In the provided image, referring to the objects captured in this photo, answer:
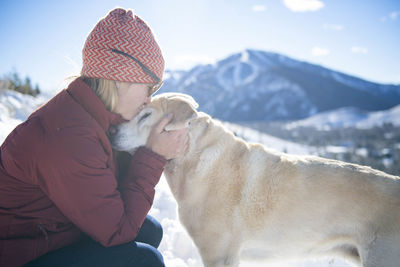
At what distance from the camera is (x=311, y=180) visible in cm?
254

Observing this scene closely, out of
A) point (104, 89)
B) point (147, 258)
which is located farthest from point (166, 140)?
point (147, 258)

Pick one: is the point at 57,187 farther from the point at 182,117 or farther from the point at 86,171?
the point at 182,117

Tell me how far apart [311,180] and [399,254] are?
900mm

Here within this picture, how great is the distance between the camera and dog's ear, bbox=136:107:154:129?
8.79ft

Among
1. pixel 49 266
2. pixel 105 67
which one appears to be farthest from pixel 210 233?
pixel 105 67

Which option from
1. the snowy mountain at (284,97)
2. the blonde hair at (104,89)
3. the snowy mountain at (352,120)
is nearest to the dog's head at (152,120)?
the blonde hair at (104,89)

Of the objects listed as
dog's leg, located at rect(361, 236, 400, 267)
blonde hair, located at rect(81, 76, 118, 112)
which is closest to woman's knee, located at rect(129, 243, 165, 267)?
blonde hair, located at rect(81, 76, 118, 112)

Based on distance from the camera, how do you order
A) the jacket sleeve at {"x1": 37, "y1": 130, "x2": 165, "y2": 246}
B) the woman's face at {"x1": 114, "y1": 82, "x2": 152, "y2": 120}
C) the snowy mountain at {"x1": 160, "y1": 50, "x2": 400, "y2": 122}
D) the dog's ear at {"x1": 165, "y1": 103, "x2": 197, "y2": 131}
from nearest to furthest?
1. the jacket sleeve at {"x1": 37, "y1": 130, "x2": 165, "y2": 246}
2. the woman's face at {"x1": 114, "y1": 82, "x2": 152, "y2": 120}
3. the dog's ear at {"x1": 165, "y1": 103, "x2": 197, "y2": 131}
4. the snowy mountain at {"x1": 160, "y1": 50, "x2": 400, "y2": 122}

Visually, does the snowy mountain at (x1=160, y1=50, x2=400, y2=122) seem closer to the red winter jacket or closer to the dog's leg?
the dog's leg

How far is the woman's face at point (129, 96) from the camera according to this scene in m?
2.08

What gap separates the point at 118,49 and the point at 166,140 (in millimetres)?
896

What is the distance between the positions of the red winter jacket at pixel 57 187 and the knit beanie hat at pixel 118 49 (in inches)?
10.0

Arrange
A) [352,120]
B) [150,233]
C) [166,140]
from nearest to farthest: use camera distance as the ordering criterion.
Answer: [166,140]
[150,233]
[352,120]

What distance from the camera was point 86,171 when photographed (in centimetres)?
158
